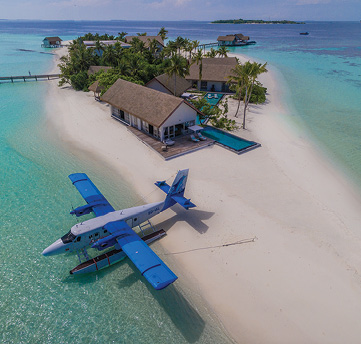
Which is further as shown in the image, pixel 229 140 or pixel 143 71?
pixel 143 71

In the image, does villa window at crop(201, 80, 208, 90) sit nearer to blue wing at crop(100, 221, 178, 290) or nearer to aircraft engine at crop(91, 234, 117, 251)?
blue wing at crop(100, 221, 178, 290)

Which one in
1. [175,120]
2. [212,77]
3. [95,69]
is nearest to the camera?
[175,120]

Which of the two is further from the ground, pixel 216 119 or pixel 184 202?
pixel 216 119

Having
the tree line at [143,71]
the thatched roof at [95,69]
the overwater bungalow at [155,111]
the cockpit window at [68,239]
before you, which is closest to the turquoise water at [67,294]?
the cockpit window at [68,239]

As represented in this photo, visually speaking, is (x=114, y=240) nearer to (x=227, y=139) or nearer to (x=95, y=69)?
(x=227, y=139)

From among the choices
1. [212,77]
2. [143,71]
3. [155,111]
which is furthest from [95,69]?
[155,111]

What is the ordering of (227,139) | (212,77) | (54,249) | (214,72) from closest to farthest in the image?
(54,249), (227,139), (212,77), (214,72)

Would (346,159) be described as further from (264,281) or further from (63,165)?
(63,165)

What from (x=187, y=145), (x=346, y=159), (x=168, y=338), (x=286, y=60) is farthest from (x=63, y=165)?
(x=286, y=60)
